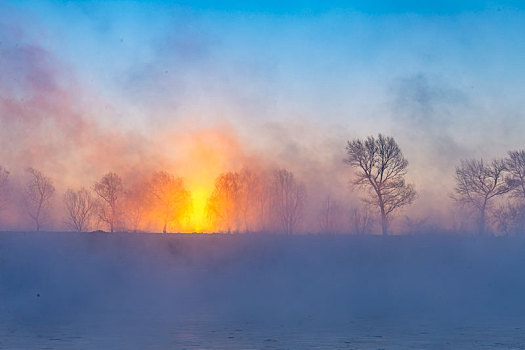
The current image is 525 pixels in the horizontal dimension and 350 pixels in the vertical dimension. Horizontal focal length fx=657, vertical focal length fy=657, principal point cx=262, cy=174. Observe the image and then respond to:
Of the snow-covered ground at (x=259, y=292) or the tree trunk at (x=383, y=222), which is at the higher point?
the tree trunk at (x=383, y=222)

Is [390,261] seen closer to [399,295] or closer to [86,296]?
[399,295]

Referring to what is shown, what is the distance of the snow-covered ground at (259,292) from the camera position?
92.3ft

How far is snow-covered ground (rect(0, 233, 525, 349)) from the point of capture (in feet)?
92.3

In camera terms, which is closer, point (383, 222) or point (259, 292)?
point (259, 292)

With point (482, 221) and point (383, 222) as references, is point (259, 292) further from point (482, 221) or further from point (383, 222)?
point (482, 221)

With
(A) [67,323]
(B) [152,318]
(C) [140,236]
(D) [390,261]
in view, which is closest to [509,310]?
(D) [390,261]

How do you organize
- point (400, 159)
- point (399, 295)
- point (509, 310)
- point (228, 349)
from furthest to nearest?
point (400, 159) → point (399, 295) → point (509, 310) → point (228, 349)

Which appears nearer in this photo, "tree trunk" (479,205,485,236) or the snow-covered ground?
the snow-covered ground

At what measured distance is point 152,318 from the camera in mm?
34375

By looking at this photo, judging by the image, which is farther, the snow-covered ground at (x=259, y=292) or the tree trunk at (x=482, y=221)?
the tree trunk at (x=482, y=221)

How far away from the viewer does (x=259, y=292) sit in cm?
4750

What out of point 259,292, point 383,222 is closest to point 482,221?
point 383,222

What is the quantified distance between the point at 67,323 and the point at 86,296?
12.4m

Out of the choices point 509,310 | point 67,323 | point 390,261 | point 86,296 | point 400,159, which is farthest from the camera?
point 400,159
